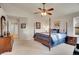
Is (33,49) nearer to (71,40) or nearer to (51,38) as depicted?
(51,38)

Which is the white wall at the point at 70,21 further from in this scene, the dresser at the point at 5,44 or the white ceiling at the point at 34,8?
the dresser at the point at 5,44

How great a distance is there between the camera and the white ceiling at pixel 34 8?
2.55 metres

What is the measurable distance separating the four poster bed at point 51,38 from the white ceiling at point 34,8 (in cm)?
33

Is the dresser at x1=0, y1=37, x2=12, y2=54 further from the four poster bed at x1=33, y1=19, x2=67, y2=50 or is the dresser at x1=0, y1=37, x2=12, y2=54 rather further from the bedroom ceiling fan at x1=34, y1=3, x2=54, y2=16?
Answer: the bedroom ceiling fan at x1=34, y1=3, x2=54, y2=16

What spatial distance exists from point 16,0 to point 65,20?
995 millimetres

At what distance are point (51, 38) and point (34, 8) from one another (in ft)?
2.14

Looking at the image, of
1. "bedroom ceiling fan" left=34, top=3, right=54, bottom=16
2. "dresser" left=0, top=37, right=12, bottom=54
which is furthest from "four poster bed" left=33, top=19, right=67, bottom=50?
"dresser" left=0, top=37, right=12, bottom=54

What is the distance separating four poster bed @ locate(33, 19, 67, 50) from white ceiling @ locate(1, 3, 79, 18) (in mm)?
326

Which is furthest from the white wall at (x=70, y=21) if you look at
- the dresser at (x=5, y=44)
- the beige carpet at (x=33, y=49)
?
the dresser at (x=5, y=44)

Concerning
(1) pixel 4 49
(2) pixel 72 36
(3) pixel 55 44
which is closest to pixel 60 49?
(3) pixel 55 44

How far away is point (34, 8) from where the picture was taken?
257 centimetres

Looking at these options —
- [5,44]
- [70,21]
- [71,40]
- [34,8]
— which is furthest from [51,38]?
[5,44]

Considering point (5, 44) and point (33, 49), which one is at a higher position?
point (5, 44)
